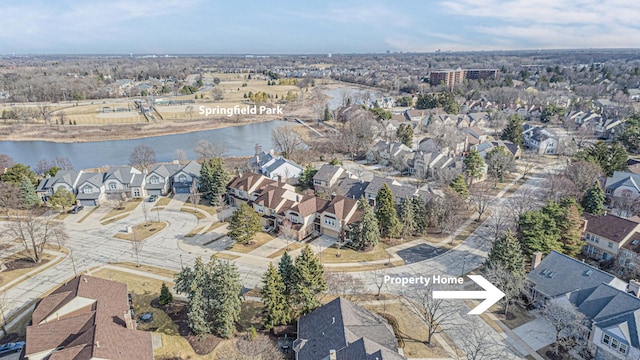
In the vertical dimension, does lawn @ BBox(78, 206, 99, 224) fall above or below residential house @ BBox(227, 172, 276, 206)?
below

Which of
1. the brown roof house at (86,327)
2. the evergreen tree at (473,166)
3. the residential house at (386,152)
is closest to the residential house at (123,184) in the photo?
the brown roof house at (86,327)

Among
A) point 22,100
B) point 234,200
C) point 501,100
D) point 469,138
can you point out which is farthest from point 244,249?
point 22,100

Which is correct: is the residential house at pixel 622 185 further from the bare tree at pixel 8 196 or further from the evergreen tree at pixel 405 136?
the bare tree at pixel 8 196

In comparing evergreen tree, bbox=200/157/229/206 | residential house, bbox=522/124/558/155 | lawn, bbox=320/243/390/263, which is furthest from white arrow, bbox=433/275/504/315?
residential house, bbox=522/124/558/155

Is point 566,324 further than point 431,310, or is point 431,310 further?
point 431,310

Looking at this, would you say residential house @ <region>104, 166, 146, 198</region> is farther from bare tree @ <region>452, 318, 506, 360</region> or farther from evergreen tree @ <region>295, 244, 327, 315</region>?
bare tree @ <region>452, 318, 506, 360</region>

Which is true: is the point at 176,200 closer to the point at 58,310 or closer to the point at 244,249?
the point at 244,249

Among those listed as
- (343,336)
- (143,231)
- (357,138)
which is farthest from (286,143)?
(343,336)

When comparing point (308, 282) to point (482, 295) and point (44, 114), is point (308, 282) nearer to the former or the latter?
point (482, 295)
